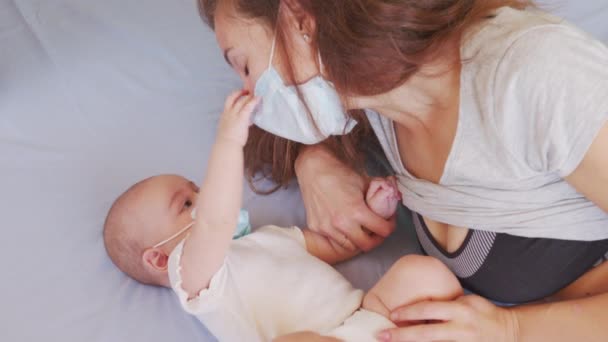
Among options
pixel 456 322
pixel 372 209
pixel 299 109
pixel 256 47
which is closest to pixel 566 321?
pixel 456 322

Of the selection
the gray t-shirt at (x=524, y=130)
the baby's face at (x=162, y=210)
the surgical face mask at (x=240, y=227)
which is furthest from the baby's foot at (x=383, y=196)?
the baby's face at (x=162, y=210)

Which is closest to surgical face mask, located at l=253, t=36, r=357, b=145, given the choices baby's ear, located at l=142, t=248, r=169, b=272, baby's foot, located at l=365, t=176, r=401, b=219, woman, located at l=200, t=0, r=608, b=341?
woman, located at l=200, t=0, r=608, b=341

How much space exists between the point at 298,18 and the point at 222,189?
0.27m

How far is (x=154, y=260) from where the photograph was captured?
113 cm

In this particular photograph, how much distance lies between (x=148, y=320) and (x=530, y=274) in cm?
67

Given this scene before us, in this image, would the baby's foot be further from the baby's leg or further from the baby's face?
the baby's face

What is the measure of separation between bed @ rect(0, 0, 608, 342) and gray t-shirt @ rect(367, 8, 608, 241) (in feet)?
1.00

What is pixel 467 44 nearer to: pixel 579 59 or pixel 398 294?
pixel 579 59

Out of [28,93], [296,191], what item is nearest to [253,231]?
[296,191]

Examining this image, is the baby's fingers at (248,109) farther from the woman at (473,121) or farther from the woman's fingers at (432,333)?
the woman's fingers at (432,333)

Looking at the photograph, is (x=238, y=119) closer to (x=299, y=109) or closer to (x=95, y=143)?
(x=299, y=109)

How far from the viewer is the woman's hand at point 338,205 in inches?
47.4

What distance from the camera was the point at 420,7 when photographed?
32.2 inches

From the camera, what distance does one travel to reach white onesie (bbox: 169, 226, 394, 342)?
1.01 m
